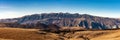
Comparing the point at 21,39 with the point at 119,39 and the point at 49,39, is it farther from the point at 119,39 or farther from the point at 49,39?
the point at 119,39

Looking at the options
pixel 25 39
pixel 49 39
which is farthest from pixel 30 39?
pixel 49 39

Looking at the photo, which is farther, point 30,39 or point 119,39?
point 30,39

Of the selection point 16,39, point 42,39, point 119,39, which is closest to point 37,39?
point 42,39

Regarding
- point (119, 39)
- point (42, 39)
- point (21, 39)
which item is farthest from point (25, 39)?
point (119, 39)

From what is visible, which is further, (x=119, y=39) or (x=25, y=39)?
(x=25, y=39)

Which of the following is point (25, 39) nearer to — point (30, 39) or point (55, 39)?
point (30, 39)

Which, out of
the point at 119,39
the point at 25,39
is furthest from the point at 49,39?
the point at 119,39

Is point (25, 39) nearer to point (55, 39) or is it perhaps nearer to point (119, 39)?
point (55, 39)
